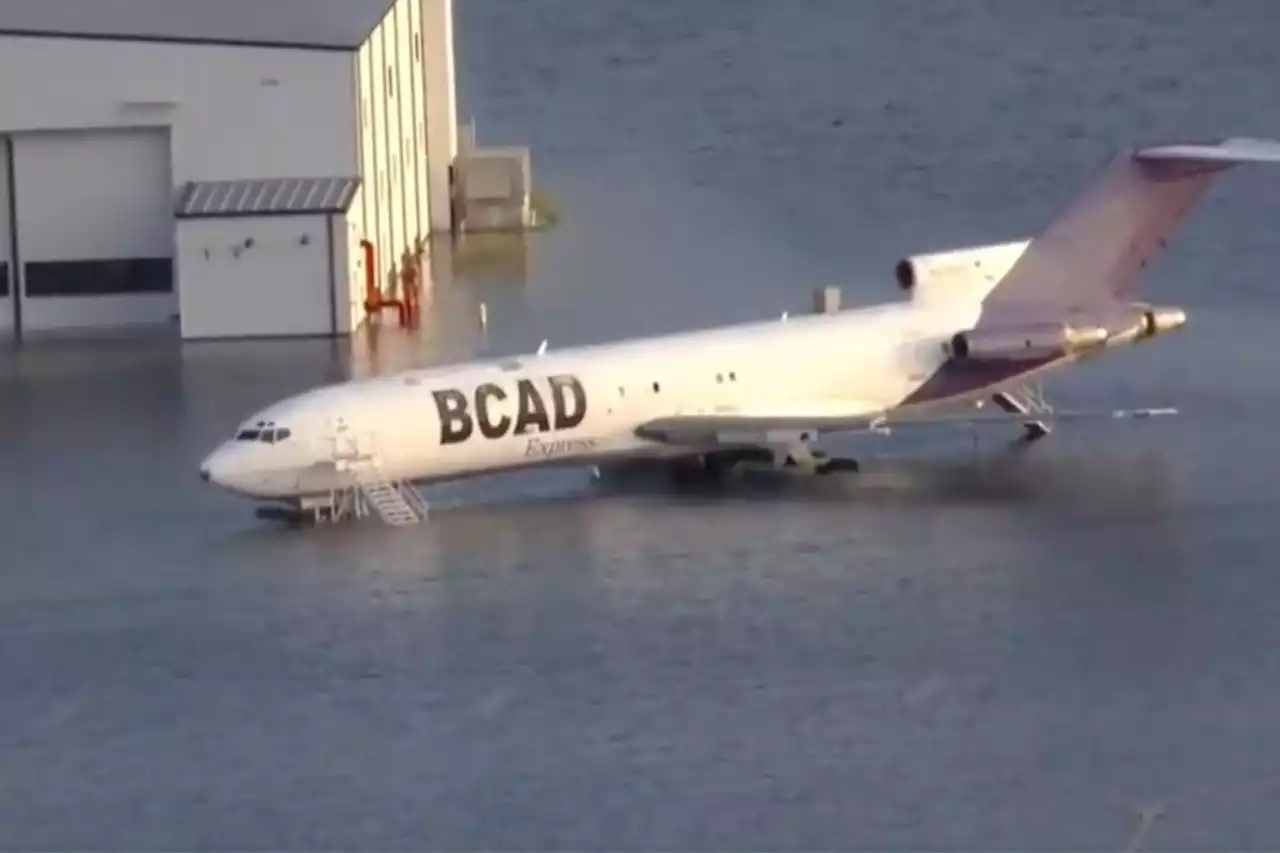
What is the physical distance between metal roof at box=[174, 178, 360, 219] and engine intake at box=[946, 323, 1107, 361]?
59.3 feet

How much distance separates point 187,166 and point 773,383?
2091cm

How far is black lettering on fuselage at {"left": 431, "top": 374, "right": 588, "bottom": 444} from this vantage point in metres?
63.3

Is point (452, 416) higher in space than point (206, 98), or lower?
lower

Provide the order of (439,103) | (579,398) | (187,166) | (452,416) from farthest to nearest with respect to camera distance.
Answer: (439,103)
(187,166)
(579,398)
(452,416)

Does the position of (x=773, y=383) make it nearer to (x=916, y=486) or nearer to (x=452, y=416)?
(x=916, y=486)

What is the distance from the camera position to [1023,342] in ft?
222

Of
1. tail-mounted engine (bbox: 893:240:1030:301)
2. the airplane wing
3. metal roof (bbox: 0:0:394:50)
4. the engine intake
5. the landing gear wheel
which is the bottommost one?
the landing gear wheel

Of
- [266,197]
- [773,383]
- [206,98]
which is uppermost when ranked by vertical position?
[206,98]

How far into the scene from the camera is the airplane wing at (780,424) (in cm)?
6569

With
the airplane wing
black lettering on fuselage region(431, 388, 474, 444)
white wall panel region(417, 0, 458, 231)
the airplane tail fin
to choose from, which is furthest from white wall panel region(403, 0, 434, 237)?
black lettering on fuselage region(431, 388, 474, 444)

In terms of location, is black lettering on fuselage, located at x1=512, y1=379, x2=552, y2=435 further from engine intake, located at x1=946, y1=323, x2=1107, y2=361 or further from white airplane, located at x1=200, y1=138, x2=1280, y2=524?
engine intake, located at x1=946, y1=323, x2=1107, y2=361

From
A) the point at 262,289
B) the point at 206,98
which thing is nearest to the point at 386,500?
the point at 262,289

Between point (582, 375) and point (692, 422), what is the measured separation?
2224 millimetres

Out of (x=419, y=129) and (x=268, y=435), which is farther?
(x=419, y=129)
